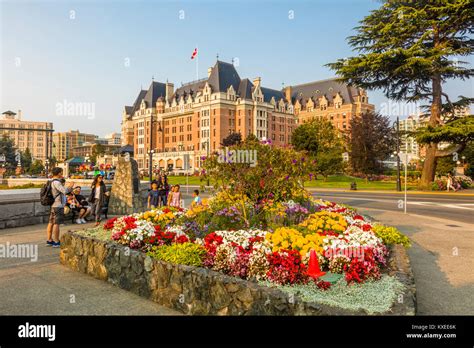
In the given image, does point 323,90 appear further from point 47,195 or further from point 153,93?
point 47,195

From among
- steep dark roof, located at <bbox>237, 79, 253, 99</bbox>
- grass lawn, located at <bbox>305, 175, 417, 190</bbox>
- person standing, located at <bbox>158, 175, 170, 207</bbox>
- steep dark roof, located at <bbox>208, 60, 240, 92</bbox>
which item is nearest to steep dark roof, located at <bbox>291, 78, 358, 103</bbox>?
steep dark roof, located at <bbox>237, 79, 253, 99</bbox>

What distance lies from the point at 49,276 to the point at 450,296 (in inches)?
282

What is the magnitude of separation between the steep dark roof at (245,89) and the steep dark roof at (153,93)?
32478 millimetres

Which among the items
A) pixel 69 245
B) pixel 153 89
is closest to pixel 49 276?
pixel 69 245

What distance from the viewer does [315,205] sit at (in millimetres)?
12031

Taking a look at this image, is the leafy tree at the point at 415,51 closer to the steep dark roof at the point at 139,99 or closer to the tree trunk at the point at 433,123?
the tree trunk at the point at 433,123

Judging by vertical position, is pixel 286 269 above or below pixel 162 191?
below

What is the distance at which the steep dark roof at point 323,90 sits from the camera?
116188mm

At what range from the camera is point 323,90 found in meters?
124

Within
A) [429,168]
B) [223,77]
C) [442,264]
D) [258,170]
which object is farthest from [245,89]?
[442,264]

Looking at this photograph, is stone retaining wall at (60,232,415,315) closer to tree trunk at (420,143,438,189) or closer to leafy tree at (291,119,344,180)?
tree trunk at (420,143,438,189)

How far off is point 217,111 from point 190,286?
301 feet

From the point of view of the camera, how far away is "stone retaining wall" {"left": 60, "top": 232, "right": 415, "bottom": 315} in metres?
4.22
